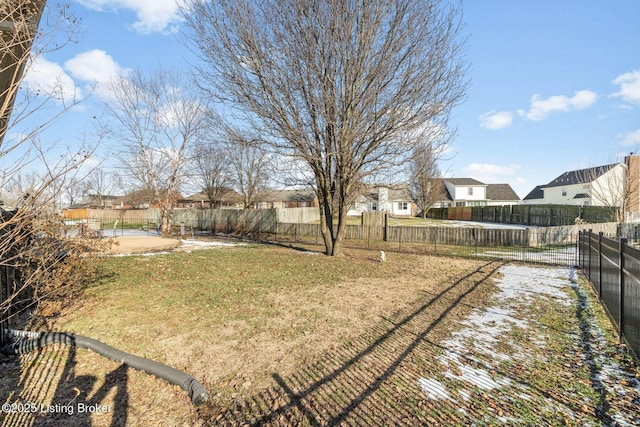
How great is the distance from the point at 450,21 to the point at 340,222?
7.72 meters

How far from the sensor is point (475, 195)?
160ft

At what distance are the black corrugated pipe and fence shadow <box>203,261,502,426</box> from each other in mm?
355

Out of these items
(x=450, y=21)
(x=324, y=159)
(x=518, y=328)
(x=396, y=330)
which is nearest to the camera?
(x=396, y=330)

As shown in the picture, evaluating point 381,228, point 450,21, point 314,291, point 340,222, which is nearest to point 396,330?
point 314,291

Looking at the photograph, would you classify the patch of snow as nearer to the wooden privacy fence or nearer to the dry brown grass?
the dry brown grass

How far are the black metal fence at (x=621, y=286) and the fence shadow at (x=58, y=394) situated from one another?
21.3 ft

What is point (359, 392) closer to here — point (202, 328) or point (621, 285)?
point (202, 328)

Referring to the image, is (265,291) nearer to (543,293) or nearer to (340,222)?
(340,222)

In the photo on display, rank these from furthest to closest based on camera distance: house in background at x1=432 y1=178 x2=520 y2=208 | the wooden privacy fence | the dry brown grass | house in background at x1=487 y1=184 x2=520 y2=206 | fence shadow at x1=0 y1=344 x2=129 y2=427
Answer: house in background at x1=487 y1=184 x2=520 y2=206 → house in background at x1=432 y1=178 x2=520 y2=208 → the wooden privacy fence → the dry brown grass → fence shadow at x1=0 y1=344 x2=129 y2=427

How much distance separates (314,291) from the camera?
716 centimetres

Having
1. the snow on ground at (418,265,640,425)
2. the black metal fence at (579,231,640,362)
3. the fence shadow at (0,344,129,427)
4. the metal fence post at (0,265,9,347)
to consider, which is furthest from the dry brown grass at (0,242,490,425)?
the black metal fence at (579,231,640,362)

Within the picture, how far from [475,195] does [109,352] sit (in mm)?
53589

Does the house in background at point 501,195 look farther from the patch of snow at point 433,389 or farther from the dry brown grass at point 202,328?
the patch of snow at point 433,389

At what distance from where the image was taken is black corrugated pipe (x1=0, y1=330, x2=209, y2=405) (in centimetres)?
305
